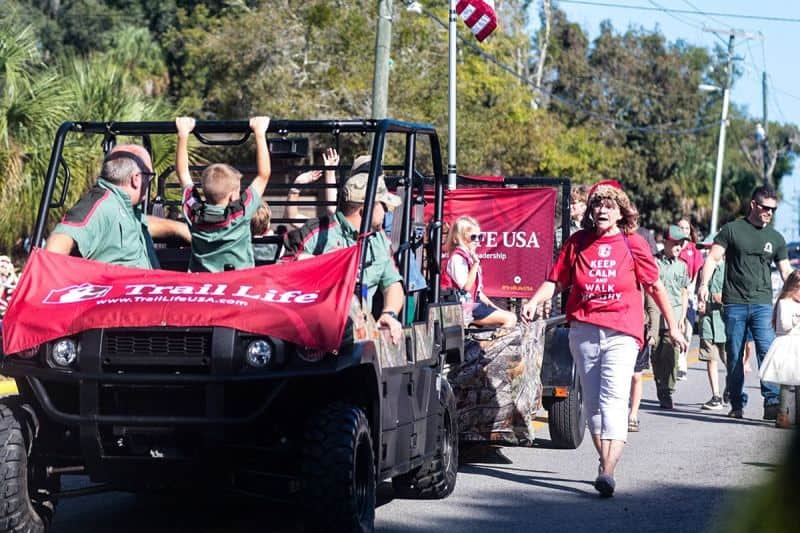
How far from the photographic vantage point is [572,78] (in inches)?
2317

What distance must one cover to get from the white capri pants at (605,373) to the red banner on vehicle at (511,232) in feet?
19.0

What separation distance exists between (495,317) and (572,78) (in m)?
50.9

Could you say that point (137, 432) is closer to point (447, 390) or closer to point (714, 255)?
point (447, 390)

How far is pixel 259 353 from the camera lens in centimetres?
536

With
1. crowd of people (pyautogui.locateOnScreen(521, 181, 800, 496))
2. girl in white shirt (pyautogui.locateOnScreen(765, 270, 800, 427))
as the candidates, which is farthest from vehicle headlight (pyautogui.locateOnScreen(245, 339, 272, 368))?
girl in white shirt (pyautogui.locateOnScreen(765, 270, 800, 427))

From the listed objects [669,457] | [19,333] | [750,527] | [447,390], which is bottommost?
[669,457]

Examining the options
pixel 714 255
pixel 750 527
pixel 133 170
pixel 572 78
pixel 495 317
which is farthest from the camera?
pixel 572 78

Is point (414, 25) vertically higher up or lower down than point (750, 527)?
higher up

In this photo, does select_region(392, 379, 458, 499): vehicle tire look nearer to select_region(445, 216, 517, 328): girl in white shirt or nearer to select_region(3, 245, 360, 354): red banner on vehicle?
select_region(445, 216, 517, 328): girl in white shirt

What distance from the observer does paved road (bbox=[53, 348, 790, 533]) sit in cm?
690

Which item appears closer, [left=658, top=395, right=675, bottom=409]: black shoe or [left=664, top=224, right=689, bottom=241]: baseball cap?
[left=658, top=395, right=675, bottom=409]: black shoe

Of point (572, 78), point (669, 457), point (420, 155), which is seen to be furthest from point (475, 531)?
point (572, 78)

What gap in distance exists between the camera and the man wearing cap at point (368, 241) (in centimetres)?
633

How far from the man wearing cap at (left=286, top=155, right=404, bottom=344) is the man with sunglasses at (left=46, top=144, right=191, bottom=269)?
32.5 inches
